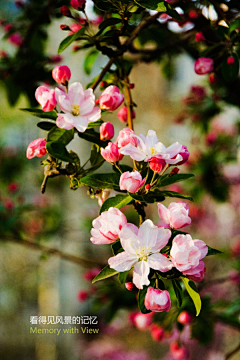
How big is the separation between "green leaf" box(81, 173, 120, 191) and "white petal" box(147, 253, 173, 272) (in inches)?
5.3

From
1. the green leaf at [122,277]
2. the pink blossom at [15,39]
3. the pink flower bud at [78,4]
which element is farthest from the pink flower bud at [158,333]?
the pink blossom at [15,39]

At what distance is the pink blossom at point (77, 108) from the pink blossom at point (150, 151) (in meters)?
0.09

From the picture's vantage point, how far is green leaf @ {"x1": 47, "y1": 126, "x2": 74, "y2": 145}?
531mm

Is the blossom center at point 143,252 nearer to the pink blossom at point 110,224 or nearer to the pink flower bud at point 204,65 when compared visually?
the pink blossom at point 110,224

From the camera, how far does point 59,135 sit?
21.1 inches

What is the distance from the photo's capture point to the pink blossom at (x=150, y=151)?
1.55ft

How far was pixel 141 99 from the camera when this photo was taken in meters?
4.81

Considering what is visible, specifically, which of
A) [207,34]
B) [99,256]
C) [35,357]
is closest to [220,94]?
[207,34]

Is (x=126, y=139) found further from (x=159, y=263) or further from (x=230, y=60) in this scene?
(x=230, y=60)

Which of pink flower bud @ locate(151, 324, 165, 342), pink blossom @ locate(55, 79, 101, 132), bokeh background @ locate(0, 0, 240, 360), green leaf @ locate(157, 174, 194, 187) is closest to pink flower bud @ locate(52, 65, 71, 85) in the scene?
pink blossom @ locate(55, 79, 101, 132)

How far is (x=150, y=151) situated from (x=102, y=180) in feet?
0.30

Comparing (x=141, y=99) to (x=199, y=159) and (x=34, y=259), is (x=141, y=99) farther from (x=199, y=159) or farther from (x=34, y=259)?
(x=199, y=159)

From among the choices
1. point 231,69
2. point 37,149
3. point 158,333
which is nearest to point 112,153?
point 37,149

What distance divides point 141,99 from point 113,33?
170 inches
